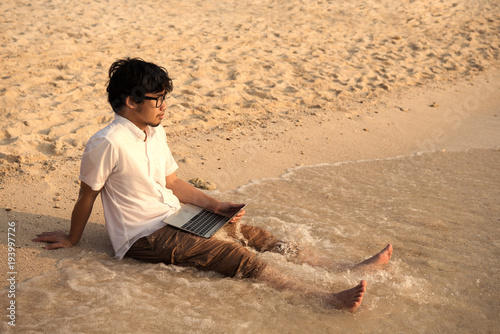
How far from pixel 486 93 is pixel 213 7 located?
4929 millimetres

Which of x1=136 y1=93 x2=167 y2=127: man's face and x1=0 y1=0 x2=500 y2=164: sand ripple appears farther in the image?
x1=0 y1=0 x2=500 y2=164: sand ripple

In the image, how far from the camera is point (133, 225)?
257cm

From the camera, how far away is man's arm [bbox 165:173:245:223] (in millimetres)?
2895

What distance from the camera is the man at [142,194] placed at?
95.7 inches

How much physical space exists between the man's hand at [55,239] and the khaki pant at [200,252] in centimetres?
44

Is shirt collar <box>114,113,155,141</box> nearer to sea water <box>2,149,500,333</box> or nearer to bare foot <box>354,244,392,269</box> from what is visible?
sea water <box>2,149,500,333</box>

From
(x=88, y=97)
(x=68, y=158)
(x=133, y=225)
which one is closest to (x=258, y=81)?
(x=88, y=97)

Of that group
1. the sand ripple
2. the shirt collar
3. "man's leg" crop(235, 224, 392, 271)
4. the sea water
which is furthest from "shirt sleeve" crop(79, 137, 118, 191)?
the sand ripple

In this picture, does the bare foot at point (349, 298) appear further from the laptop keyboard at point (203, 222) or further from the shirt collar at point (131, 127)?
the shirt collar at point (131, 127)

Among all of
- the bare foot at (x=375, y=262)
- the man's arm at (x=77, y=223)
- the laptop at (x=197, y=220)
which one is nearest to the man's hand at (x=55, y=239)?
the man's arm at (x=77, y=223)

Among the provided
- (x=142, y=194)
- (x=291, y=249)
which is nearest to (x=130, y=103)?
(x=142, y=194)

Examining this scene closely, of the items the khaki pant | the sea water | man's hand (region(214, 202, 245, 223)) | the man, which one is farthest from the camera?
man's hand (region(214, 202, 245, 223))

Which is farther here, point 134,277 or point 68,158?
point 68,158

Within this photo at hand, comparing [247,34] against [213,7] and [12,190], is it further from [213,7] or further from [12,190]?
[12,190]
